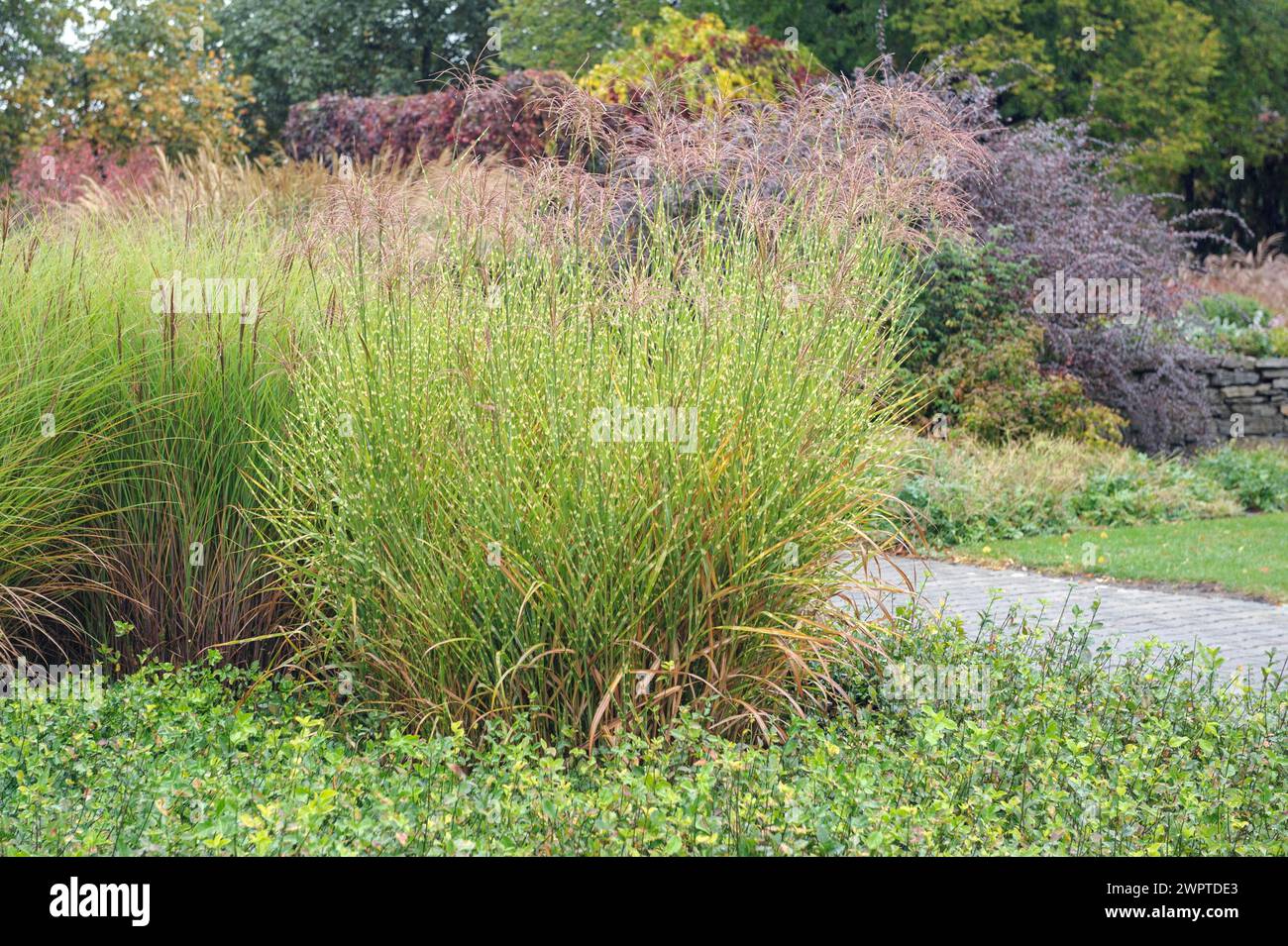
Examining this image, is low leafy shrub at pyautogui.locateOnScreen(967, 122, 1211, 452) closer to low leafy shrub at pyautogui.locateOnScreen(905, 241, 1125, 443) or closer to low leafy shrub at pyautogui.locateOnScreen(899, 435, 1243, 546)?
low leafy shrub at pyautogui.locateOnScreen(905, 241, 1125, 443)

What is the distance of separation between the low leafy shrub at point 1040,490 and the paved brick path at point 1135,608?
3.90 feet

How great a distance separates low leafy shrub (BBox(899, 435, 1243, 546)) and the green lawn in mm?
253

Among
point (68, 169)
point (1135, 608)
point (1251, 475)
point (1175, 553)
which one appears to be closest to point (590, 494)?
point (1135, 608)

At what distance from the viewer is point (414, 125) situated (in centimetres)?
1505

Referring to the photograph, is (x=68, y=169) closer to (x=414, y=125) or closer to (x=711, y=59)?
(x=414, y=125)

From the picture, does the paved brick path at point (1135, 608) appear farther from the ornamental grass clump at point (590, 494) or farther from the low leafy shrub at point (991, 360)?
the low leafy shrub at point (991, 360)

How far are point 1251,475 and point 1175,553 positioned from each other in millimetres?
3337

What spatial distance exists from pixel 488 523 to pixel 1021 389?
323 inches

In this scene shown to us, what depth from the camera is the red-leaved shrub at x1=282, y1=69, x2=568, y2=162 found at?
13516 mm

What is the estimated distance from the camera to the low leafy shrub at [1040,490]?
361 inches

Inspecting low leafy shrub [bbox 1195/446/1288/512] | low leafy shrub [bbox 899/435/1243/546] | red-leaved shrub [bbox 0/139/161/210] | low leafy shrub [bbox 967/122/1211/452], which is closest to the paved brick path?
low leafy shrub [bbox 899/435/1243/546]

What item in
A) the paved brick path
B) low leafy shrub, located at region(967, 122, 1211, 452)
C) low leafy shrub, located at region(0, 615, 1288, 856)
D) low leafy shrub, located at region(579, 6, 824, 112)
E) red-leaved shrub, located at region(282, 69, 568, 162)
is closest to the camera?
low leafy shrub, located at region(0, 615, 1288, 856)

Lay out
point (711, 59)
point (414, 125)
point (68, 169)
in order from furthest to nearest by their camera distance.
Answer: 1. point (414, 125)
2. point (68, 169)
3. point (711, 59)
